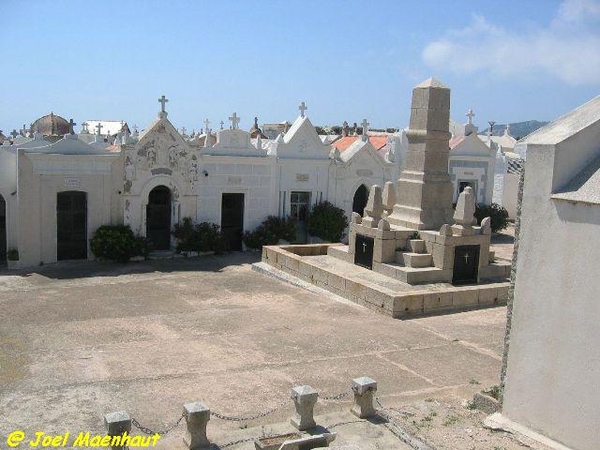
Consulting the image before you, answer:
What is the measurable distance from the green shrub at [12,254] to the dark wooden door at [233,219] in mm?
6243

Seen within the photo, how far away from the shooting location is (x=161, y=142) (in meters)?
19.2

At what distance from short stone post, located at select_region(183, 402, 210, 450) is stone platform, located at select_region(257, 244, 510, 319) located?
6.96m

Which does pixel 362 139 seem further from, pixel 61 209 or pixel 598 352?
pixel 598 352

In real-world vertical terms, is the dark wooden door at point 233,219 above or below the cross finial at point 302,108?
below

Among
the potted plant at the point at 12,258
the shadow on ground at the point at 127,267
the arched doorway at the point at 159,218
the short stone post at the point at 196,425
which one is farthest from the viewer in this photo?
the arched doorway at the point at 159,218

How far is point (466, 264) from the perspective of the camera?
51.1 feet

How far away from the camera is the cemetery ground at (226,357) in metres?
7.74

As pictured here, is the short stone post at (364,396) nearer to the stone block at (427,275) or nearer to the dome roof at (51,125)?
the stone block at (427,275)

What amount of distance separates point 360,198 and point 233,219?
5.07 metres

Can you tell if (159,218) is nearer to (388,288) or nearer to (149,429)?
(388,288)

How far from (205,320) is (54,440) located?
562cm

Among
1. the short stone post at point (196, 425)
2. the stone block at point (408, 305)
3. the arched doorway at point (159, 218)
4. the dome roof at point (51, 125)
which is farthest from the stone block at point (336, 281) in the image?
the dome roof at point (51, 125)

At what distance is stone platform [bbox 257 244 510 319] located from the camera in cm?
1350

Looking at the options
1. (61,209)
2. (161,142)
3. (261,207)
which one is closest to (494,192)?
(261,207)
